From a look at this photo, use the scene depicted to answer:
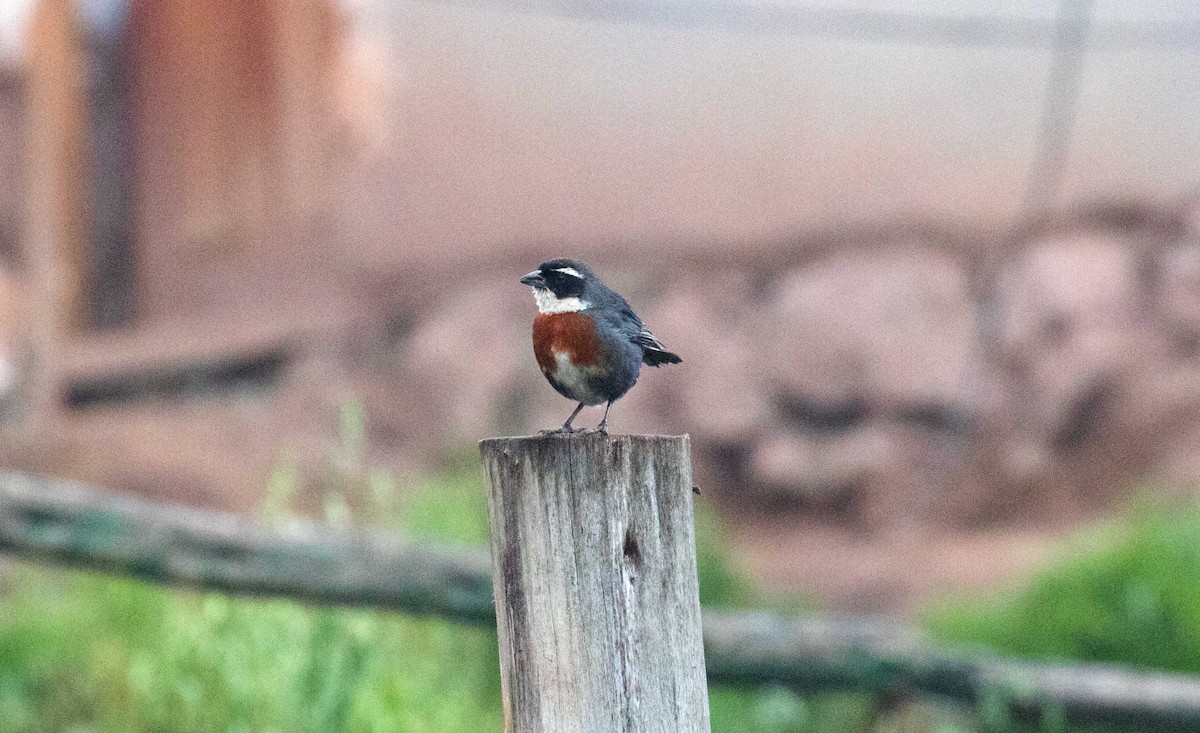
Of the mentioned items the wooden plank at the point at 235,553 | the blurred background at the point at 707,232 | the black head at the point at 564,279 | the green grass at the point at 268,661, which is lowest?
the green grass at the point at 268,661

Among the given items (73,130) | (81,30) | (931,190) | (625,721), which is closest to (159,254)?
(73,130)

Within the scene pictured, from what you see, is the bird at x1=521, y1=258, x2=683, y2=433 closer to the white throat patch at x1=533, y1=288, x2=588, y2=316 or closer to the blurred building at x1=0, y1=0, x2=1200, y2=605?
the white throat patch at x1=533, y1=288, x2=588, y2=316

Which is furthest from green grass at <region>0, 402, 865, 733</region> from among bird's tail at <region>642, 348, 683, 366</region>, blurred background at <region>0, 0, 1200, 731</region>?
bird's tail at <region>642, 348, 683, 366</region>

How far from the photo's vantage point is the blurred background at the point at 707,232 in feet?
22.7

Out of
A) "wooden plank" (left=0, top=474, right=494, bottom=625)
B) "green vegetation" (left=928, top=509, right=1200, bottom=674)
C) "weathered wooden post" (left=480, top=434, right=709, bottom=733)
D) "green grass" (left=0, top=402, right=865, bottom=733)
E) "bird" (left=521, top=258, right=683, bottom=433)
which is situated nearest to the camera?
"weathered wooden post" (left=480, top=434, right=709, bottom=733)

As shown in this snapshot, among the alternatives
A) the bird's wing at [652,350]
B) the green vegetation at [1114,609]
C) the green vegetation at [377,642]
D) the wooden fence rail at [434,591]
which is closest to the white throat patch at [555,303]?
the bird's wing at [652,350]

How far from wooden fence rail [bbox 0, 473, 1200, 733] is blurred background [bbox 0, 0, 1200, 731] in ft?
8.60

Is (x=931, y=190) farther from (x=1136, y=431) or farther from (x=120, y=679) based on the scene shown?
(x=120, y=679)

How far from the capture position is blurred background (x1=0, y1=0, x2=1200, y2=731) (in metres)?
6.93

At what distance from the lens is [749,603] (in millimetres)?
5914

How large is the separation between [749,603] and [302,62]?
12.1ft

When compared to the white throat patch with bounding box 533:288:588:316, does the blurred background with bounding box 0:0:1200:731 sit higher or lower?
higher

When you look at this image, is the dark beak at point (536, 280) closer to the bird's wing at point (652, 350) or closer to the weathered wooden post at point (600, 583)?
the bird's wing at point (652, 350)

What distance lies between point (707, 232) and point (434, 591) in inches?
147
